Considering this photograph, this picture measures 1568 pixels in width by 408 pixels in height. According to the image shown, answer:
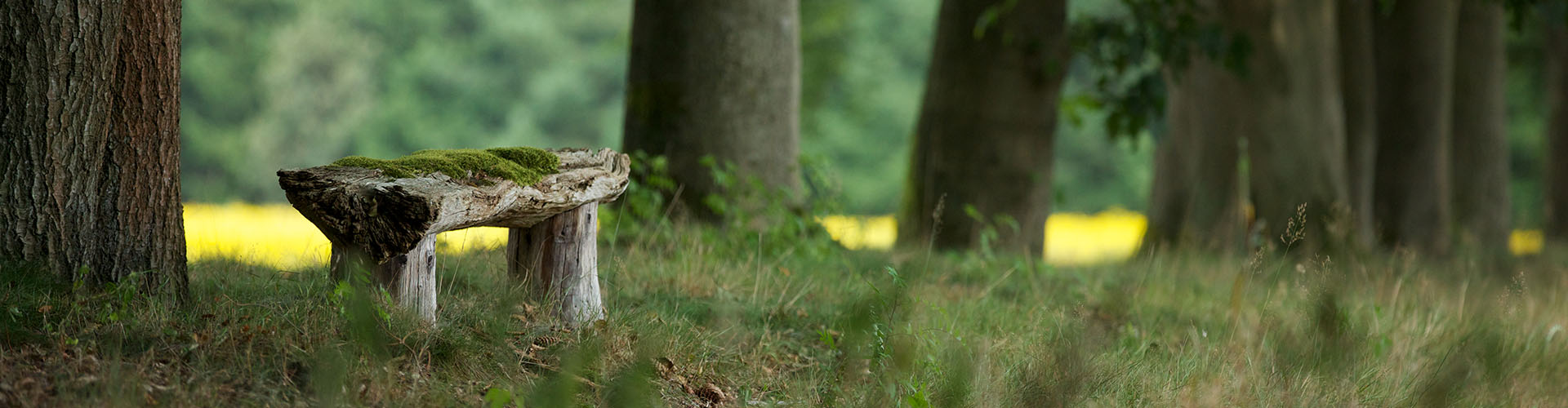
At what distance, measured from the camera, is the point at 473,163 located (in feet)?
11.9

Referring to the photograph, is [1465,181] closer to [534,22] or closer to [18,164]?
[18,164]

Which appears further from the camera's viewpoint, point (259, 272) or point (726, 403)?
point (259, 272)

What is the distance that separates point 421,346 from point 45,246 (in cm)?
121

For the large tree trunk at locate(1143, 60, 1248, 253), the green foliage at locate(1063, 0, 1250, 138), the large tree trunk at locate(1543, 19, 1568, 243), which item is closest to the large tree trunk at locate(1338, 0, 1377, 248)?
the large tree trunk at locate(1143, 60, 1248, 253)

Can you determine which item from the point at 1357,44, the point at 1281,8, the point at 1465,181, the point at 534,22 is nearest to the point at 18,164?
the point at 1281,8

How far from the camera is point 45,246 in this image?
11.5 feet

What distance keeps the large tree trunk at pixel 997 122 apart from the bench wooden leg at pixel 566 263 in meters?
4.08

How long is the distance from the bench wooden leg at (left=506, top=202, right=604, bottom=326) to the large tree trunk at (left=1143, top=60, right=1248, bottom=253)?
6.10m

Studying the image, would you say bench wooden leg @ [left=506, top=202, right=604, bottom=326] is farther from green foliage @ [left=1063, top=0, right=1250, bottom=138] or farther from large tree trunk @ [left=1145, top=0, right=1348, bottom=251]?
large tree trunk @ [left=1145, top=0, right=1348, bottom=251]

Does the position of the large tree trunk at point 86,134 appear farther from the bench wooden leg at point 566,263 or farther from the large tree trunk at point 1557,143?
the large tree trunk at point 1557,143

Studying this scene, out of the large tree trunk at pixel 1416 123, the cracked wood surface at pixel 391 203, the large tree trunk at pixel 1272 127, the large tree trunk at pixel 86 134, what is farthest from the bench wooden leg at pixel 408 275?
the large tree trunk at pixel 1416 123

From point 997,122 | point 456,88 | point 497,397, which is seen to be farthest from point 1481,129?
point 456,88

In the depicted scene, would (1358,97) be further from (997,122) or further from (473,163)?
(473,163)

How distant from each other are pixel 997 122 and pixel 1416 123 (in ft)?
17.8
